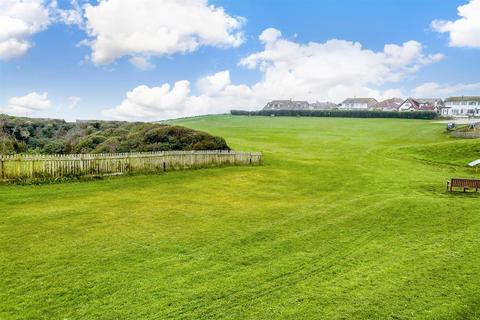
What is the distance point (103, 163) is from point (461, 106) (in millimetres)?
115625

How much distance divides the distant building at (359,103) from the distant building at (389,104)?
2111 millimetres

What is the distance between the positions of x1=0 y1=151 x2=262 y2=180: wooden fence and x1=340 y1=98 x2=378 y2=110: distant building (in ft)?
414

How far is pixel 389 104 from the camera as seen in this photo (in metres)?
140

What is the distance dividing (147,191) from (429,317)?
1462 cm

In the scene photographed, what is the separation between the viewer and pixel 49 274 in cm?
955

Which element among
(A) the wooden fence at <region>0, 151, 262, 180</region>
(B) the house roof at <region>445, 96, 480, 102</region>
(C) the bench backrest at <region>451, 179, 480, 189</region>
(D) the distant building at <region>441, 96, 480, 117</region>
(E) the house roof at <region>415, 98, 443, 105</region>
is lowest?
(C) the bench backrest at <region>451, 179, 480, 189</region>

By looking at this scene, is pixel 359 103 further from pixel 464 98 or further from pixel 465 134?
pixel 465 134

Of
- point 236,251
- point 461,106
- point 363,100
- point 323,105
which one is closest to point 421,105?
point 461,106

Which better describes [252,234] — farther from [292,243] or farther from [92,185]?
[92,185]

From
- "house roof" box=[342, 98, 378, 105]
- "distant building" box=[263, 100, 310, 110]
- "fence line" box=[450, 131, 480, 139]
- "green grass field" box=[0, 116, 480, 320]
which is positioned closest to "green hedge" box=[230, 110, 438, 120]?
"fence line" box=[450, 131, 480, 139]

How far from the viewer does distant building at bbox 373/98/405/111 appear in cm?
13690

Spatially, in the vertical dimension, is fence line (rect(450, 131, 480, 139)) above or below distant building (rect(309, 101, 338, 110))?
below

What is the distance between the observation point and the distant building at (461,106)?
351 feet

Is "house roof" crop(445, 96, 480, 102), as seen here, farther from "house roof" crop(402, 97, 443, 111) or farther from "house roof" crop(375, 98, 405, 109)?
"house roof" crop(375, 98, 405, 109)
